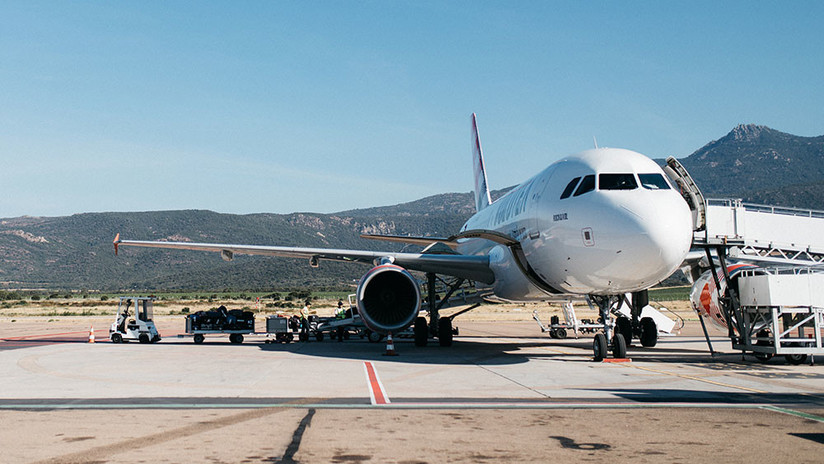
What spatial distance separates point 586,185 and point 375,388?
19.6ft

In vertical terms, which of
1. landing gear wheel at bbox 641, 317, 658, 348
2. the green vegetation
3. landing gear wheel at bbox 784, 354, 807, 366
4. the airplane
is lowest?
the green vegetation

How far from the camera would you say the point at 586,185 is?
1377 centimetres

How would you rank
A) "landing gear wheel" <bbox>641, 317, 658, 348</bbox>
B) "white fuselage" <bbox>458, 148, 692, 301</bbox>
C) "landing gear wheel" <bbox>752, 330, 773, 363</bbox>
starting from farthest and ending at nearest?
"landing gear wheel" <bbox>641, 317, 658, 348</bbox>, "landing gear wheel" <bbox>752, 330, 773, 363</bbox>, "white fuselage" <bbox>458, 148, 692, 301</bbox>

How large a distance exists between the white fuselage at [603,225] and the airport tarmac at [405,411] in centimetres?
190

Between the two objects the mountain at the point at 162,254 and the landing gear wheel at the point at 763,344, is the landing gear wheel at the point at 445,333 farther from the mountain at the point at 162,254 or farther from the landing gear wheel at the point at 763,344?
the mountain at the point at 162,254

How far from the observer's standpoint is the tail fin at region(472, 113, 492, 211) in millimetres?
30734

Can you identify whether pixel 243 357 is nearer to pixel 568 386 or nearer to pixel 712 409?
pixel 568 386

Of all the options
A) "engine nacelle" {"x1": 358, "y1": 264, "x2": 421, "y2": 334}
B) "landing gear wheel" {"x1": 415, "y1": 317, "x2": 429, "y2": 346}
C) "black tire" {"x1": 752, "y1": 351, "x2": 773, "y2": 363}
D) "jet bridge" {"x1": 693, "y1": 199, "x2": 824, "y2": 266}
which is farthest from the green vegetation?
"engine nacelle" {"x1": 358, "y1": 264, "x2": 421, "y2": 334}

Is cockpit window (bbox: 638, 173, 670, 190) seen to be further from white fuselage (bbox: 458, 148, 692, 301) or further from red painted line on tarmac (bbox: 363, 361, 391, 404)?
red painted line on tarmac (bbox: 363, 361, 391, 404)

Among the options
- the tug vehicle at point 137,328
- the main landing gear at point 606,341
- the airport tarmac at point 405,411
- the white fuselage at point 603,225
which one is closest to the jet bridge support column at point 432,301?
the white fuselage at point 603,225

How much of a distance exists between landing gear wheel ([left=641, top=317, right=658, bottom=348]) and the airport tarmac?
4681 mm

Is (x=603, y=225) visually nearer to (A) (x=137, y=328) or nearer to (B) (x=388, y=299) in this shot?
(B) (x=388, y=299)

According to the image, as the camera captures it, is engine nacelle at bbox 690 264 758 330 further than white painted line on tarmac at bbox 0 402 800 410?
Yes

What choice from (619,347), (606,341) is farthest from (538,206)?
(619,347)
